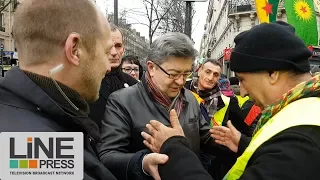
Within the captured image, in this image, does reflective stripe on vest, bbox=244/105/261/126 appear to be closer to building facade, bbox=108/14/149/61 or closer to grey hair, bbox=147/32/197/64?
building facade, bbox=108/14/149/61

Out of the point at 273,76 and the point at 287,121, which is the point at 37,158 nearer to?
the point at 287,121

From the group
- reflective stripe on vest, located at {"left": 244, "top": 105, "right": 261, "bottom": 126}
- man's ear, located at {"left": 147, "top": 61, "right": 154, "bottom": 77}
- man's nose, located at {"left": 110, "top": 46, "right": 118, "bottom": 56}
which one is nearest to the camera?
man's ear, located at {"left": 147, "top": 61, "right": 154, "bottom": 77}

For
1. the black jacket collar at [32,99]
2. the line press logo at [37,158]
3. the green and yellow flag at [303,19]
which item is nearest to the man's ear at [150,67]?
the black jacket collar at [32,99]

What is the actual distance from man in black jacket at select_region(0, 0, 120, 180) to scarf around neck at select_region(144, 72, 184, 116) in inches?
36.4

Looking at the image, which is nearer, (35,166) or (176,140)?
(35,166)

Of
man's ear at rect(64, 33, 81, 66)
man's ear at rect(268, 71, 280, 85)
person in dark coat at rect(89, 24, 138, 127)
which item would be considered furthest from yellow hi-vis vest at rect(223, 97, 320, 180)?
person in dark coat at rect(89, 24, 138, 127)

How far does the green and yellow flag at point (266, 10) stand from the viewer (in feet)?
20.8

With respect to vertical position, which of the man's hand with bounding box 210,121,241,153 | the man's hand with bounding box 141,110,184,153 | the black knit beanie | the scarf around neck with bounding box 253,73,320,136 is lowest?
the man's hand with bounding box 210,121,241,153

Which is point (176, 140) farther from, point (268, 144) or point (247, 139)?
point (247, 139)

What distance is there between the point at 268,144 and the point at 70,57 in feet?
2.74

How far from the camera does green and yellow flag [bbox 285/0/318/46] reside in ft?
20.6

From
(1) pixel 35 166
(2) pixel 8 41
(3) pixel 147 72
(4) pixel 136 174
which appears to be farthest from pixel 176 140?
(2) pixel 8 41

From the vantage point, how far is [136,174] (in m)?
1.92

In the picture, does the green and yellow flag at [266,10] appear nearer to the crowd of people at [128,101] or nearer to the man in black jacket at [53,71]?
the crowd of people at [128,101]
